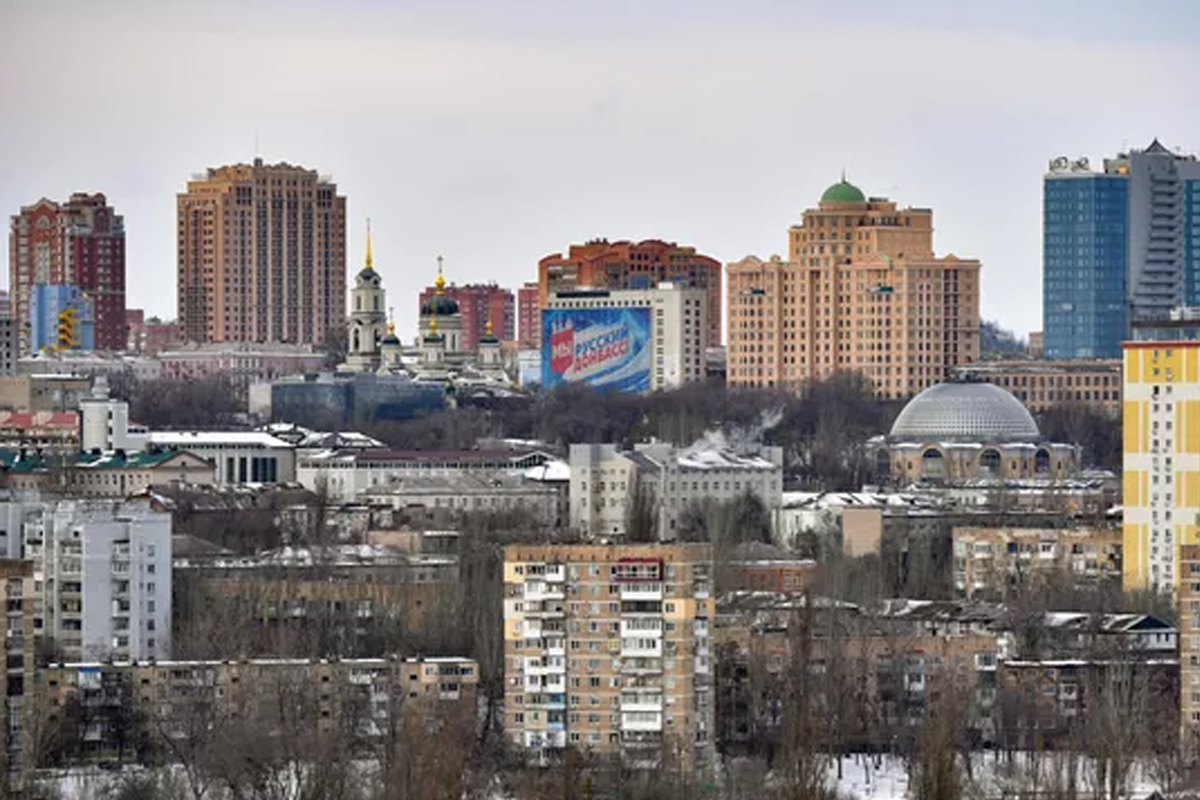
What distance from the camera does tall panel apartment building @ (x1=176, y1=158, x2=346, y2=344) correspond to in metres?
95.2

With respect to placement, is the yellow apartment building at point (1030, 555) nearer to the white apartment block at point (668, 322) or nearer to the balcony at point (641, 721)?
the balcony at point (641, 721)

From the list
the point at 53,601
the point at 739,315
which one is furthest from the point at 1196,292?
the point at 53,601

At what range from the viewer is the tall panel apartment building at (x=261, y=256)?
95250 millimetres

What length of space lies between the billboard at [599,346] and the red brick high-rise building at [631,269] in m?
4.23

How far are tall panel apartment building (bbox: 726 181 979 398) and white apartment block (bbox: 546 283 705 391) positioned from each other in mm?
1504

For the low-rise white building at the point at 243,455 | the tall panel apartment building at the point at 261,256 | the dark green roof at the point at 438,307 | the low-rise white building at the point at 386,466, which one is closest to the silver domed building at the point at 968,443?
the low-rise white building at the point at 386,466

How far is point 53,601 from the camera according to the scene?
39125 millimetres

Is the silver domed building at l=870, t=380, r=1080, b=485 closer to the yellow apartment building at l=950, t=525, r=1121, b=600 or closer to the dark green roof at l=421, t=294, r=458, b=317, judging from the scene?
the yellow apartment building at l=950, t=525, r=1121, b=600

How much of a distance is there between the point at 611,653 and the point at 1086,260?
51931mm

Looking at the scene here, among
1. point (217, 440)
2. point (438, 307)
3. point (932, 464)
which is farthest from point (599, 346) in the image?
point (217, 440)

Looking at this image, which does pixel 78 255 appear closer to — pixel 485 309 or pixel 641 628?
pixel 485 309

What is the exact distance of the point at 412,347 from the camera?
86625mm

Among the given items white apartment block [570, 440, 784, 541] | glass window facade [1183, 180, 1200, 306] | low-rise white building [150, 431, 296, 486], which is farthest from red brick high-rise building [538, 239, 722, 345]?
white apartment block [570, 440, 784, 541]

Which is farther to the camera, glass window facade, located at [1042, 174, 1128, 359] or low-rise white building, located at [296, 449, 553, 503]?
glass window facade, located at [1042, 174, 1128, 359]
